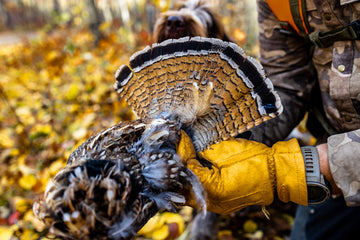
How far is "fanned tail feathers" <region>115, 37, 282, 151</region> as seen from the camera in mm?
1374

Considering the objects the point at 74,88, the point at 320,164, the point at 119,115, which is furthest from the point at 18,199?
the point at 320,164

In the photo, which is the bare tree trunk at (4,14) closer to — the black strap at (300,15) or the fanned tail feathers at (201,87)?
the fanned tail feathers at (201,87)

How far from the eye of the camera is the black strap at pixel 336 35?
140 cm

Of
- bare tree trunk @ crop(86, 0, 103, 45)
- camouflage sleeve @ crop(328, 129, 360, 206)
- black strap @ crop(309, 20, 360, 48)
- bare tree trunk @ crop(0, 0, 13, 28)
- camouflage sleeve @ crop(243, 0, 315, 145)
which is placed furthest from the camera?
bare tree trunk @ crop(0, 0, 13, 28)

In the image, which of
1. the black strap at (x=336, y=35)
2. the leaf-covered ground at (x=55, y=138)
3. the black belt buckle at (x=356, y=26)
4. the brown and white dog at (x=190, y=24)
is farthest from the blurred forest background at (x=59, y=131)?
the black belt buckle at (x=356, y=26)

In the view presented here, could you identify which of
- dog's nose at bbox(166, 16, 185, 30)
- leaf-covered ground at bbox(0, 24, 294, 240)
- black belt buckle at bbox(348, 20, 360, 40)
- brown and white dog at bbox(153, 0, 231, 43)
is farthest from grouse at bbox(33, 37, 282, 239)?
dog's nose at bbox(166, 16, 185, 30)

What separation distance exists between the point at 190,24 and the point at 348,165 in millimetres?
2008

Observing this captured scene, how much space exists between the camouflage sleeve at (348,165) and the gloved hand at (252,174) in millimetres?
180

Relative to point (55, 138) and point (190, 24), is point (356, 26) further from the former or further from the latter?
point (55, 138)

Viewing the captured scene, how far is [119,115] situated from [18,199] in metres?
1.82

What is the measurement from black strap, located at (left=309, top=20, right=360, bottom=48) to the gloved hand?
71cm

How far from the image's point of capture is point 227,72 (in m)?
1.43

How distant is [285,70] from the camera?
1.92 metres

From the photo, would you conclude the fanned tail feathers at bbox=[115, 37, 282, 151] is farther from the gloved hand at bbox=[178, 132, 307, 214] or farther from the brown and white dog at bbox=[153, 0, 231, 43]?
the brown and white dog at bbox=[153, 0, 231, 43]
